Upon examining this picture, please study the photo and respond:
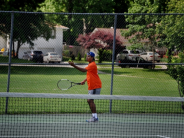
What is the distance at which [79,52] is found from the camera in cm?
905

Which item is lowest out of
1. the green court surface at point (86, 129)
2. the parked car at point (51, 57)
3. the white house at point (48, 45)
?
the green court surface at point (86, 129)

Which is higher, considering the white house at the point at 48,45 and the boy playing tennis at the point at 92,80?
the white house at the point at 48,45

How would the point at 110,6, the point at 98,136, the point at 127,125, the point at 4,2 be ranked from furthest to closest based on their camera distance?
the point at 110,6 → the point at 4,2 → the point at 127,125 → the point at 98,136

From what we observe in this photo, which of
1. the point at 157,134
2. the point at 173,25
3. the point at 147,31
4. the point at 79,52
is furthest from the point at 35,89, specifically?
the point at 157,134

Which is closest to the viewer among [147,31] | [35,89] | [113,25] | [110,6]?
[113,25]

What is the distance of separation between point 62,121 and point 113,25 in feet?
9.80

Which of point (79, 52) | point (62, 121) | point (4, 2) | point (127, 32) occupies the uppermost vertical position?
point (4, 2)

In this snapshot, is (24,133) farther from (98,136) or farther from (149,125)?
(149,125)

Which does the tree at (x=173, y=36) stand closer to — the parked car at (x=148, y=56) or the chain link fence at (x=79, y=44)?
the chain link fence at (x=79, y=44)

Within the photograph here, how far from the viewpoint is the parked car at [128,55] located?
30.0ft

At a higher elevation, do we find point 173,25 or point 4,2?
point 4,2

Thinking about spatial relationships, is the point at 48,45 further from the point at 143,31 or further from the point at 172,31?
the point at 172,31

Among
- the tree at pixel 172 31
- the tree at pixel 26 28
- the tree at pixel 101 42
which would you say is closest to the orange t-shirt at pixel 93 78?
the tree at pixel 101 42

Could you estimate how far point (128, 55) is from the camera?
30.9 feet
